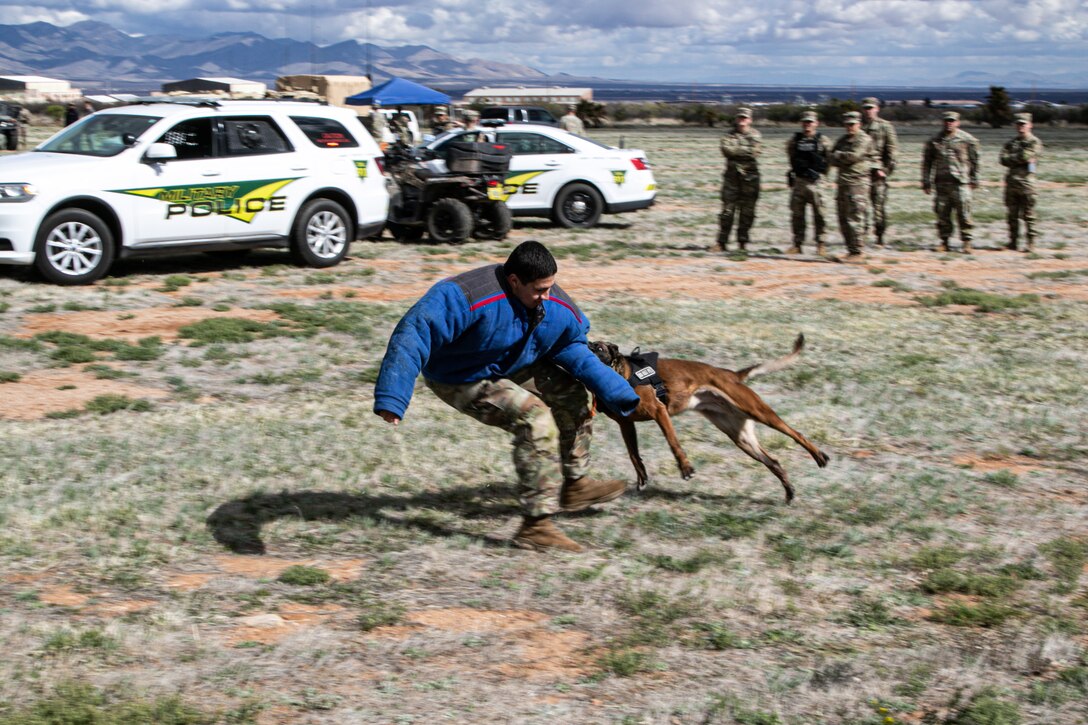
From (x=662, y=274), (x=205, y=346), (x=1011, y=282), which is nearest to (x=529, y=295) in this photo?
(x=205, y=346)

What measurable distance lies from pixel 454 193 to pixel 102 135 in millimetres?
4677

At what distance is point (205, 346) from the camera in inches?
348

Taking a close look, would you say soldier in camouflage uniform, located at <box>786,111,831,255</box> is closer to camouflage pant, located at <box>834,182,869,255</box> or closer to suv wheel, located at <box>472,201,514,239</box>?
camouflage pant, located at <box>834,182,869,255</box>

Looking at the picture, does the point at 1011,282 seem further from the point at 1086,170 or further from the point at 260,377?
the point at 1086,170

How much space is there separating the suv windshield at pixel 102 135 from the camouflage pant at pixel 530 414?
7411 mm

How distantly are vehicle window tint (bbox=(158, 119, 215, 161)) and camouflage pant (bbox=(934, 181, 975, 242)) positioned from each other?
29.5ft

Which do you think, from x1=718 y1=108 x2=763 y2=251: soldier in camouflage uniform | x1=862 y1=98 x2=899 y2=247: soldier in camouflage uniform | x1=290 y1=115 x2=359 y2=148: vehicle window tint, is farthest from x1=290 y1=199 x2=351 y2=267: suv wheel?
x1=862 y1=98 x2=899 y2=247: soldier in camouflage uniform

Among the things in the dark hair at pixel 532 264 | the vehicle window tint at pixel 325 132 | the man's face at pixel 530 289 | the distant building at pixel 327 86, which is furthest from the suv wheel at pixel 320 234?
the distant building at pixel 327 86

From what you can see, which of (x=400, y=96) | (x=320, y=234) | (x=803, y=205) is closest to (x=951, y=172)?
(x=803, y=205)

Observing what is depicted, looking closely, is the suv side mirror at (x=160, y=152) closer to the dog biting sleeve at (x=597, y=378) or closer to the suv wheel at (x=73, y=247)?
the suv wheel at (x=73, y=247)

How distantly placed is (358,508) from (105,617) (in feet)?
5.26

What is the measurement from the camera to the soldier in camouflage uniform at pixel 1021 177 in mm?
14484

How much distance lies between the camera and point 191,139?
1148 cm

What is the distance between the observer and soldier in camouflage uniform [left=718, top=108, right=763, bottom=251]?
13.9 metres
